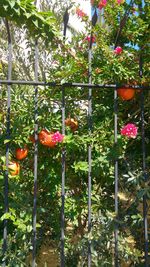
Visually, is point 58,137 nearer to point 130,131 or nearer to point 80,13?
point 130,131

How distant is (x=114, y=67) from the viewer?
2.21m

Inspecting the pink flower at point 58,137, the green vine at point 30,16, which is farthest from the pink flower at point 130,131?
the green vine at point 30,16

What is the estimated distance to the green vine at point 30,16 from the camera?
184 cm

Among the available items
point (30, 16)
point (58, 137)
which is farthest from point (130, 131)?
point (30, 16)

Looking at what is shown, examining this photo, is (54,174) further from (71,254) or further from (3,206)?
(71,254)

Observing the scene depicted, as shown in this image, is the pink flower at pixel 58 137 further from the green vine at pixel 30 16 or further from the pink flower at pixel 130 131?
the green vine at pixel 30 16

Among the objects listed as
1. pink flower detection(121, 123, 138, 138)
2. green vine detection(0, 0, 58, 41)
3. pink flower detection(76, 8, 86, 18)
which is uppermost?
pink flower detection(76, 8, 86, 18)

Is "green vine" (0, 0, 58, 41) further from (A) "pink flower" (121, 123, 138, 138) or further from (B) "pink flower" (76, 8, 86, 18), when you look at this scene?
(A) "pink flower" (121, 123, 138, 138)

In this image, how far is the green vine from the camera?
184 centimetres

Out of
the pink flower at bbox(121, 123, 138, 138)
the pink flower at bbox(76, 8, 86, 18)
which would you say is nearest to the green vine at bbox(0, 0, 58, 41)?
the pink flower at bbox(76, 8, 86, 18)

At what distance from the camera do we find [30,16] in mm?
1903

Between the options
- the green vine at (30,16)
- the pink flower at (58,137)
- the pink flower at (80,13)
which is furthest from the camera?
the pink flower at (80,13)

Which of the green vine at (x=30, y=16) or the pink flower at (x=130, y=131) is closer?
the green vine at (x=30, y=16)

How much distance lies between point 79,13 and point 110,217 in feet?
4.56
